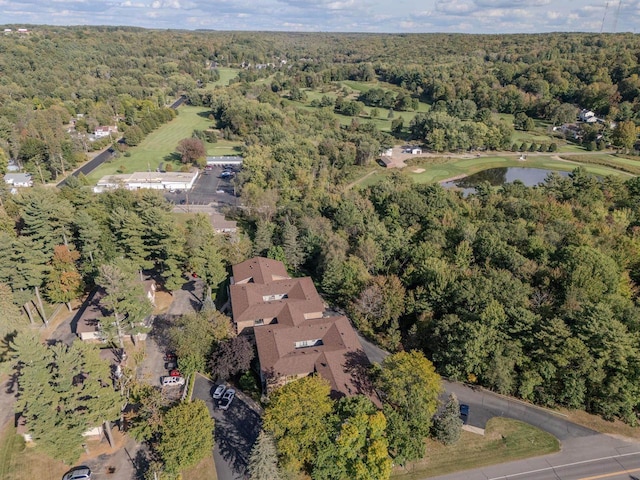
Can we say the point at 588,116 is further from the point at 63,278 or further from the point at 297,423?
the point at 63,278

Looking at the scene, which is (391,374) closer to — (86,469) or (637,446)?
(637,446)

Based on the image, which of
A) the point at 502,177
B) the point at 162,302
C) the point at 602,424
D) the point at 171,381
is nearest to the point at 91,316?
the point at 162,302

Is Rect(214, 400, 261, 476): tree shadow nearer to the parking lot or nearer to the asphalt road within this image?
the parking lot

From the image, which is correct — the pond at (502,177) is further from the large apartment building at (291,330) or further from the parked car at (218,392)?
the parked car at (218,392)

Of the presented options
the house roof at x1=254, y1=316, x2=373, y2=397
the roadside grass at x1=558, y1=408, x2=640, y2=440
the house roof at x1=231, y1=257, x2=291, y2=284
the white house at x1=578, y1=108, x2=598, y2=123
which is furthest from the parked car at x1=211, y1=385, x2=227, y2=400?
the white house at x1=578, y1=108, x2=598, y2=123

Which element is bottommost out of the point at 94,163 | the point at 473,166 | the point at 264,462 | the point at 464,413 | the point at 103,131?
the point at 464,413

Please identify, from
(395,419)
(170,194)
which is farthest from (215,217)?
(395,419)
